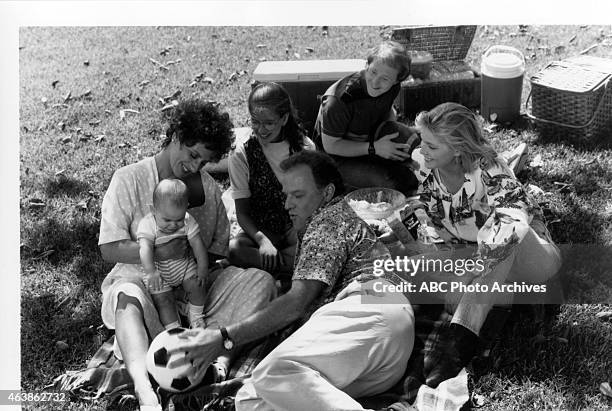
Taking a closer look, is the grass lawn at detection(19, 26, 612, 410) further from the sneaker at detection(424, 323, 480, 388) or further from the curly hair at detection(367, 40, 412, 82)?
the curly hair at detection(367, 40, 412, 82)

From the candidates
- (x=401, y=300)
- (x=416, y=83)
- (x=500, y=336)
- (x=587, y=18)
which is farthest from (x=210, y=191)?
(x=416, y=83)

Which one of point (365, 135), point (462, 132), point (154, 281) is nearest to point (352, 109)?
point (365, 135)

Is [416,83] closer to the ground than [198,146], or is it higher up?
closer to the ground

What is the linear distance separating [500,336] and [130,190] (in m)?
1.48

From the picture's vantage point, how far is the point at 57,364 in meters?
2.87

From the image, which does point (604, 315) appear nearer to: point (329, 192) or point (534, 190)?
point (534, 190)

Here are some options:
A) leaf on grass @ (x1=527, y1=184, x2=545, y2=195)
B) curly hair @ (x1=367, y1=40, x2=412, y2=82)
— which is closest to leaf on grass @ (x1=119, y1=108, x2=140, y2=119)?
curly hair @ (x1=367, y1=40, x2=412, y2=82)

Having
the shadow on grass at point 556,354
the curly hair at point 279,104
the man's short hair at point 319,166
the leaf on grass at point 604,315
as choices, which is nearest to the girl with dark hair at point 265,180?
the curly hair at point 279,104

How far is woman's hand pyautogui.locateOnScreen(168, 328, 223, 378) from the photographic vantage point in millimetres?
2523

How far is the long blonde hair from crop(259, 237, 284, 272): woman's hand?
30.3 inches

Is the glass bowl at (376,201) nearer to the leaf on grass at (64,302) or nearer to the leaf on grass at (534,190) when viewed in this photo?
the leaf on grass at (534,190)

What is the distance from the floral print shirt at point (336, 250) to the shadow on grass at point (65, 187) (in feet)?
5.82

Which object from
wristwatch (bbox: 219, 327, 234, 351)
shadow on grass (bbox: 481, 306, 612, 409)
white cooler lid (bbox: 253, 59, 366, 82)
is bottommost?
shadow on grass (bbox: 481, 306, 612, 409)

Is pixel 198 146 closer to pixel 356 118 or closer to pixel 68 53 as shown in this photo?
pixel 356 118
